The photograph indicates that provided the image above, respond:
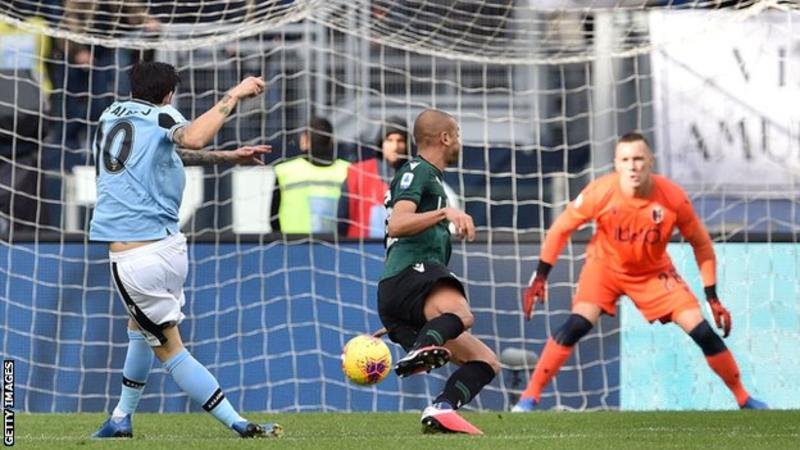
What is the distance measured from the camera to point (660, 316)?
36.2ft

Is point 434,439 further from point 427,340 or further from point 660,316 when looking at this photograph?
point 660,316

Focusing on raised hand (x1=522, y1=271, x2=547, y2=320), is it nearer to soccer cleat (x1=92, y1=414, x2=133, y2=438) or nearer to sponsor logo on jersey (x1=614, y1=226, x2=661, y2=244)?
sponsor logo on jersey (x1=614, y1=226, x2=661, y2=244)

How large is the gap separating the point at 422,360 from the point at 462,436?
453 millimetres

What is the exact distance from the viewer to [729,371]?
35.7 feet

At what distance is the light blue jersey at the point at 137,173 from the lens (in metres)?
7.78

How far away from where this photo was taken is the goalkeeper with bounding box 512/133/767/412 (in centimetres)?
1086

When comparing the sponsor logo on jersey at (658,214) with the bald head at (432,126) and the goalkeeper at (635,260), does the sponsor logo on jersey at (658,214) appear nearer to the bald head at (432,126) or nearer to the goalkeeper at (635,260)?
the goalkeeper at (635,260)

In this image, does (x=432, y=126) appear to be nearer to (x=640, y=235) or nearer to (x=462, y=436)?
(x=462, y=436)

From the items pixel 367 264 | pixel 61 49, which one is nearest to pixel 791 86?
pixel 367 264

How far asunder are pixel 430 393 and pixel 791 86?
3.24 metres

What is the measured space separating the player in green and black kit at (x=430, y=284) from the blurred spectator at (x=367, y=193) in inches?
156

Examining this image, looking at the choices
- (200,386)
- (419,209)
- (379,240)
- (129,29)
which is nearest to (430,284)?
(419,209)

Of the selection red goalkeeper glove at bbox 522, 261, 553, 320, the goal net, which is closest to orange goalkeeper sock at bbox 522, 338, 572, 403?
red goalkeeper glove at bbox 522, 261, 553, 320

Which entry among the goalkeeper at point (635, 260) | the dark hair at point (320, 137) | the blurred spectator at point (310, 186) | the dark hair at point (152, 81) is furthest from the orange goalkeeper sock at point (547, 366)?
the dark hair at point (152, 81)
